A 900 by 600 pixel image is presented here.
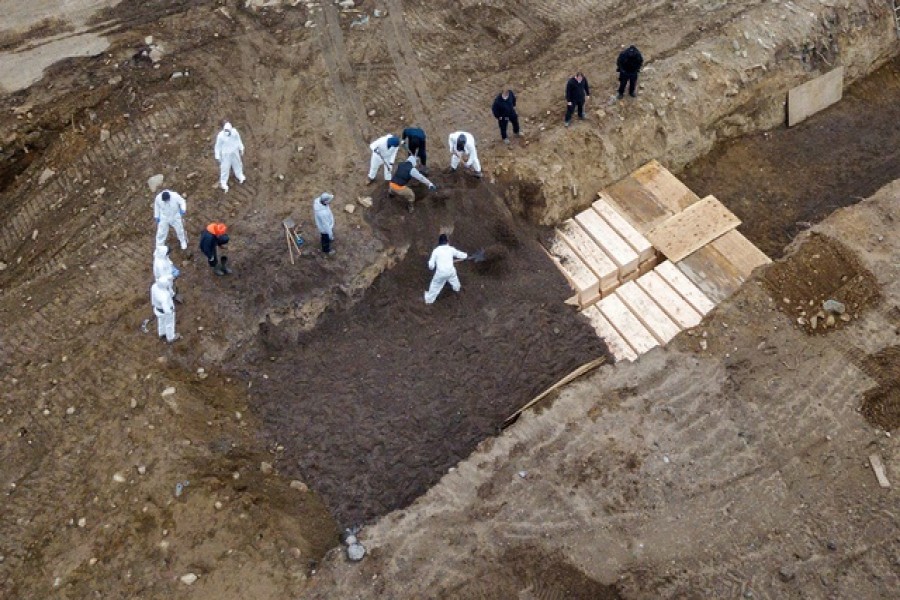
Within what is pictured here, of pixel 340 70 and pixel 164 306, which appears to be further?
pixel 340 70

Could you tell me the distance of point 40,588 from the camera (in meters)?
8.30

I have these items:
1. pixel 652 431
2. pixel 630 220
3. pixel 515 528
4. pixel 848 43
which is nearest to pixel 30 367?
pixel 515 528

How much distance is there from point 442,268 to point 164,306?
399cm

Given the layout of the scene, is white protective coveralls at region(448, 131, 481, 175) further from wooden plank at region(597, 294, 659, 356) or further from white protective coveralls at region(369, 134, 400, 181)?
wooden plank at region(597, 294, 659, 356)

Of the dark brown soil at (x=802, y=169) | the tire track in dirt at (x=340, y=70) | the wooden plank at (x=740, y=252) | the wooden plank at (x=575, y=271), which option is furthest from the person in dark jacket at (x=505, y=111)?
the wooden plank at (x=740, y=252)

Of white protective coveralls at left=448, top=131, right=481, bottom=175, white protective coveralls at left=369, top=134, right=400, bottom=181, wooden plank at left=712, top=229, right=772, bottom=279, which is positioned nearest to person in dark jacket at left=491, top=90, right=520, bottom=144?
white protective coveralls at left=448, top=131, right=481, bottom=175

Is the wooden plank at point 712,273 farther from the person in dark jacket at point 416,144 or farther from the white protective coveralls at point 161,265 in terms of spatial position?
the white protective coveralls at point 161,265

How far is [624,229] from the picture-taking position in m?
11.7

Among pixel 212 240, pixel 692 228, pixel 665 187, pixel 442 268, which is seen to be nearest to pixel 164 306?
pixel 212 240

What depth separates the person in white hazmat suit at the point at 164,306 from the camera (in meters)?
9.66

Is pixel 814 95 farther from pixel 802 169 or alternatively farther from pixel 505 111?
pixel 505 111

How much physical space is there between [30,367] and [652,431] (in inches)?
352

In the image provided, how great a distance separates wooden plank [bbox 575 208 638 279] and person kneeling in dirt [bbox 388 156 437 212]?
9.13 feet

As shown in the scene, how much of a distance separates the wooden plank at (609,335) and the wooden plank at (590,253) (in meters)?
0.55
